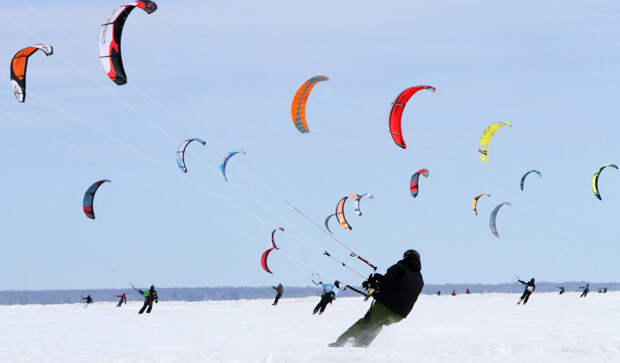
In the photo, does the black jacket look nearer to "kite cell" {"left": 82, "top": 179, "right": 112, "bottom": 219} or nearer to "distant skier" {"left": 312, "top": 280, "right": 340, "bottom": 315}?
"distant skier" {"left": 312, "top": 280, "right": 340, "bottom": 315}

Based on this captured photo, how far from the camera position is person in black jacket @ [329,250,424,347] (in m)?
10.3

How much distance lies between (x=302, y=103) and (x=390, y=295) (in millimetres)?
11851

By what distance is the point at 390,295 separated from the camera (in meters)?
10.3

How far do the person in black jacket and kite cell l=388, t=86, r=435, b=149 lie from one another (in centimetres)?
1102

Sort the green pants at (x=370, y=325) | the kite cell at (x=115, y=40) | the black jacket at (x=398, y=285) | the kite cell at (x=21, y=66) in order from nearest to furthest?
the black jacket at (x=398, y=285) < the green pants at (x=370, y=325) < the kite cell at (x=115, y=40) < the kite cell at (x=21, y=66)

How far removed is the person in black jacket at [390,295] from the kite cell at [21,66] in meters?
8.45

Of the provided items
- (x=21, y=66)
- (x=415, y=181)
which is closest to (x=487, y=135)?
(x=415, y=181)

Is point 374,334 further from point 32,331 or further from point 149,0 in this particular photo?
point 32,331

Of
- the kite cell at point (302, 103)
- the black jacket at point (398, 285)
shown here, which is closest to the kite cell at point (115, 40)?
the black jacket at point (398, 285)

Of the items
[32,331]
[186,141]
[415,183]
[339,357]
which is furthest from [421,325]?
[415,183]

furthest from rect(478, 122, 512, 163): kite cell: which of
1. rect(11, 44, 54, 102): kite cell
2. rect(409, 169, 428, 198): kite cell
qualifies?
rect(11, 44, 54, 102): kite cell

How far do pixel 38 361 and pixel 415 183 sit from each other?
2869cm

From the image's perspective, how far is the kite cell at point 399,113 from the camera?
21.3 m

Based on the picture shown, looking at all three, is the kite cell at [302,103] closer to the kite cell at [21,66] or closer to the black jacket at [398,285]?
the kite cell at [21,66]
